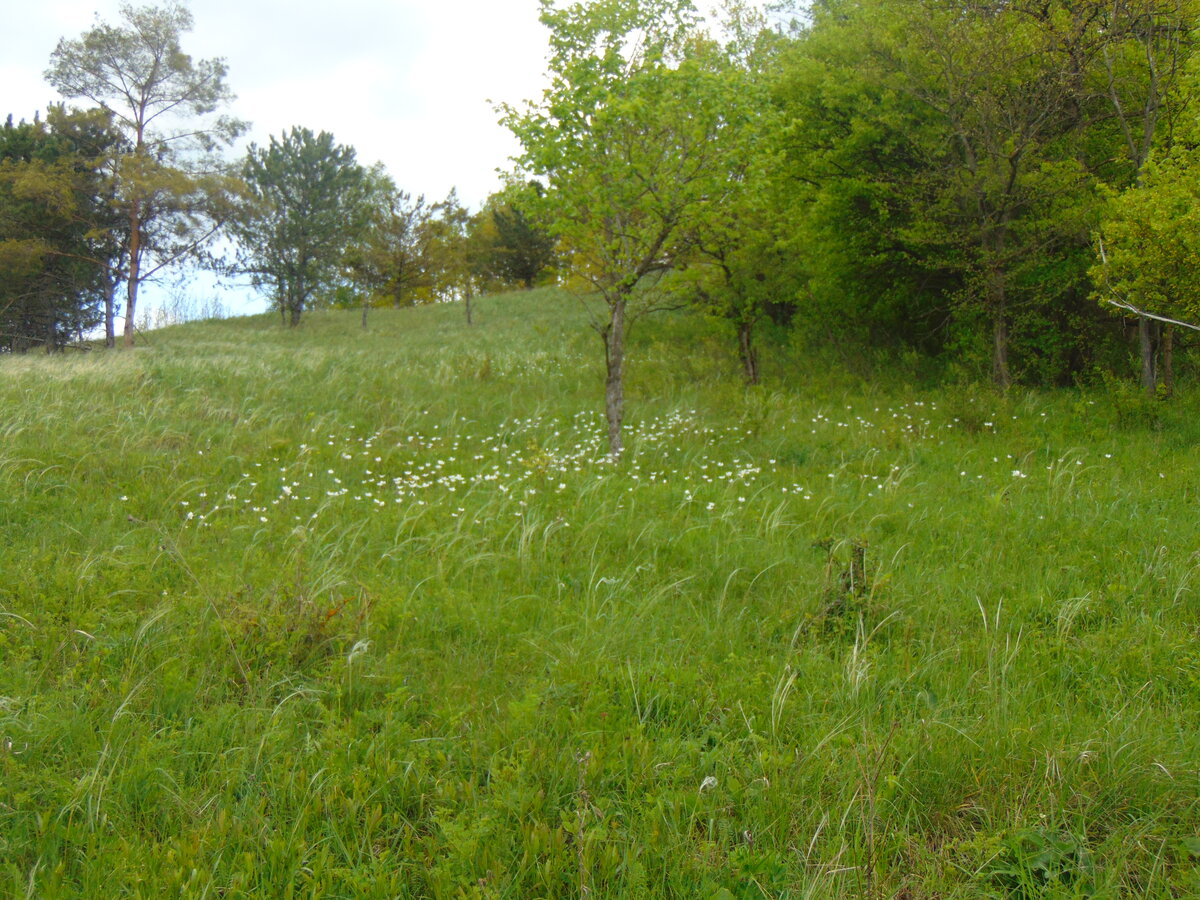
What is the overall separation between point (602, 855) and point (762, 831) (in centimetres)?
58

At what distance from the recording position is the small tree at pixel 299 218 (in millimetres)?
33906

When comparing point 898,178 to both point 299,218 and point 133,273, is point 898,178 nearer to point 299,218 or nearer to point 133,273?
point 133,273

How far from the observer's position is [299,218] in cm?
3412

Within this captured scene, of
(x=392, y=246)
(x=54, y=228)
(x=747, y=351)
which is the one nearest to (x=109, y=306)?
(x=54, y=228)

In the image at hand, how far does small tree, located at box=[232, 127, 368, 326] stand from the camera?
3391 cm

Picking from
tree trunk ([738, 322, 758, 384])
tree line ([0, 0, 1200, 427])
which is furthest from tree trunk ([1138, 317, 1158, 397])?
tree trunk ([738, 322, 758, 384])

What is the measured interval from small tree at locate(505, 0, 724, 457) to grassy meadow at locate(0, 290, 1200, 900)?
2.73 metres

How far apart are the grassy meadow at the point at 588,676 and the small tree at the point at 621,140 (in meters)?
→ 2.73

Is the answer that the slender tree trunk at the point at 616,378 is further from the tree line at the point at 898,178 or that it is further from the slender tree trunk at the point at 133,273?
the slender tree trunk at the point at 133,273

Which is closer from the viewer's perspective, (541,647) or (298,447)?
(541,647)

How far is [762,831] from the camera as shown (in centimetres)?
273

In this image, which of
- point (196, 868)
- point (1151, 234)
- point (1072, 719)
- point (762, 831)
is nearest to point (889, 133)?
point (1151, 234)

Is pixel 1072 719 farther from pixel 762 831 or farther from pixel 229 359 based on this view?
pixel 229 359

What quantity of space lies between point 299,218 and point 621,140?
2970cm
